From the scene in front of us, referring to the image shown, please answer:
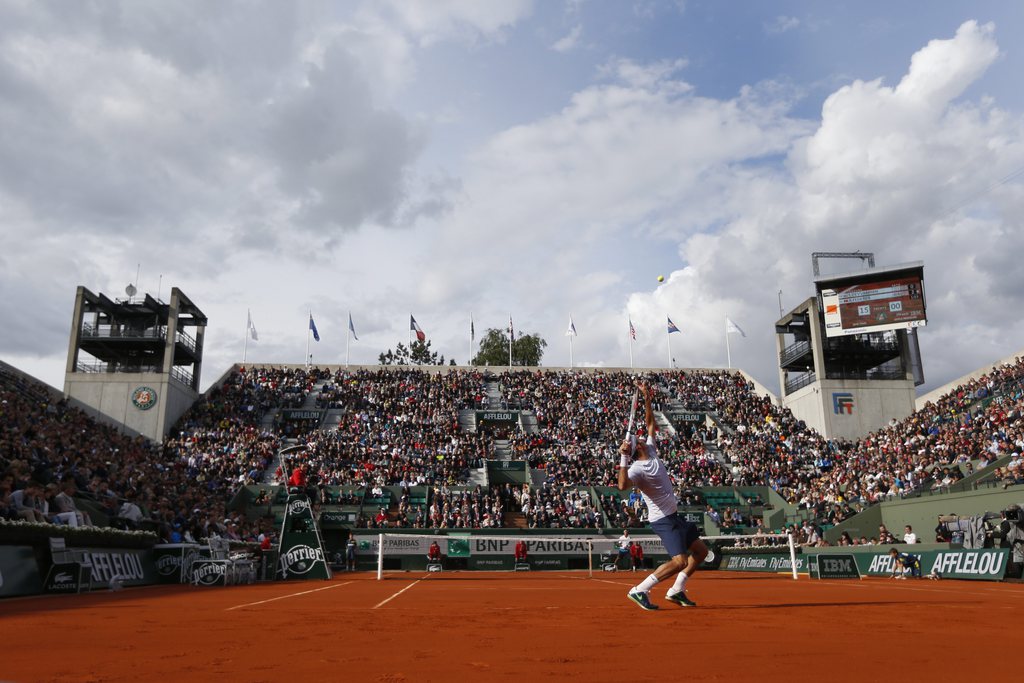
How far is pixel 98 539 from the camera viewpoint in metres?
17.8

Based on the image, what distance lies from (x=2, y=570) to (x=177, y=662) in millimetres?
10834

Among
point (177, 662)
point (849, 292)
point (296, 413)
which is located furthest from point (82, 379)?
point (849, 292)

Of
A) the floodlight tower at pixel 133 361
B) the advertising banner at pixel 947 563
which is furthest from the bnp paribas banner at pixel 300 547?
the floodlight tower at pixel 133 361

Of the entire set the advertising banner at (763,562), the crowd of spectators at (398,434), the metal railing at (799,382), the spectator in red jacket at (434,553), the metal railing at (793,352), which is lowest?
the advertising banner at (763,562)

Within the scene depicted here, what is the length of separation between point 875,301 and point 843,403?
7.19 metres

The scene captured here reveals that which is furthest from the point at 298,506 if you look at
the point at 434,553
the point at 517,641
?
the point at 517,641

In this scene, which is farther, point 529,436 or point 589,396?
point 589,396

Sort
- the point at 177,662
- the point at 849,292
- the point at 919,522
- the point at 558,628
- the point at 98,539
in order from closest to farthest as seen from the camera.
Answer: the point at 177,662
the point at 558,628
the point at 98,539
the point at 919,522
the point at 849,292

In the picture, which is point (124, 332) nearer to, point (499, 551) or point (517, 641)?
point (499, 551)

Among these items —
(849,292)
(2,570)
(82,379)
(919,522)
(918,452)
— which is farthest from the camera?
(849,292)

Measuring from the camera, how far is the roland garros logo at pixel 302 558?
21.3 m

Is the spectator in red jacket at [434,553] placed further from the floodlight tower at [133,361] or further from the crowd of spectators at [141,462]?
the floodlight tower at [133,361]

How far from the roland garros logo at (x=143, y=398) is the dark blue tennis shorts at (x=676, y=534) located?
43.0m

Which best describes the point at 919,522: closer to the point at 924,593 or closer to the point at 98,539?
the point at 924,593
